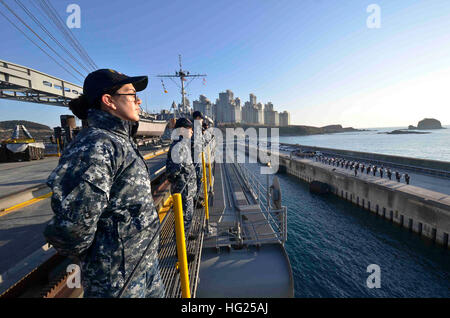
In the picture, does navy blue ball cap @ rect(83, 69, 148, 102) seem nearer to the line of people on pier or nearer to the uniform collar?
the uniform collar

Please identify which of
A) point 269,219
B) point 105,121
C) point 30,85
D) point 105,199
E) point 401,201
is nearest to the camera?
point 105,199

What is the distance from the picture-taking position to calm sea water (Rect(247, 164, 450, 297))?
948cm

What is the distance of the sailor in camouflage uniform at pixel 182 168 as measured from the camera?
4.54 metres

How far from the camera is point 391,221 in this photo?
51.4 ft

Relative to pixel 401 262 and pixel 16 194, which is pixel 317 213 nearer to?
pixel 401 262

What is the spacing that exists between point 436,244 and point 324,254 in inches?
318

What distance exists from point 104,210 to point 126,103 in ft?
3.00

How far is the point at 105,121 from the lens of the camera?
1.49 metres

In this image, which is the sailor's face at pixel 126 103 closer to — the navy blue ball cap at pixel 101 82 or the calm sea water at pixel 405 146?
the navy blue ball cap at pixel 101 82

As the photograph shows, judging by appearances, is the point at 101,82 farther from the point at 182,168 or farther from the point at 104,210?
the point at 182,168

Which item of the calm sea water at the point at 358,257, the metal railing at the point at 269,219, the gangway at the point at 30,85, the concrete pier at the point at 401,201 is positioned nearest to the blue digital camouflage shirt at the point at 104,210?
the metal railing at the point at 269,219

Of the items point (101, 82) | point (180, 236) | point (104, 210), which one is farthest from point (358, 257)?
point (101, 82)
